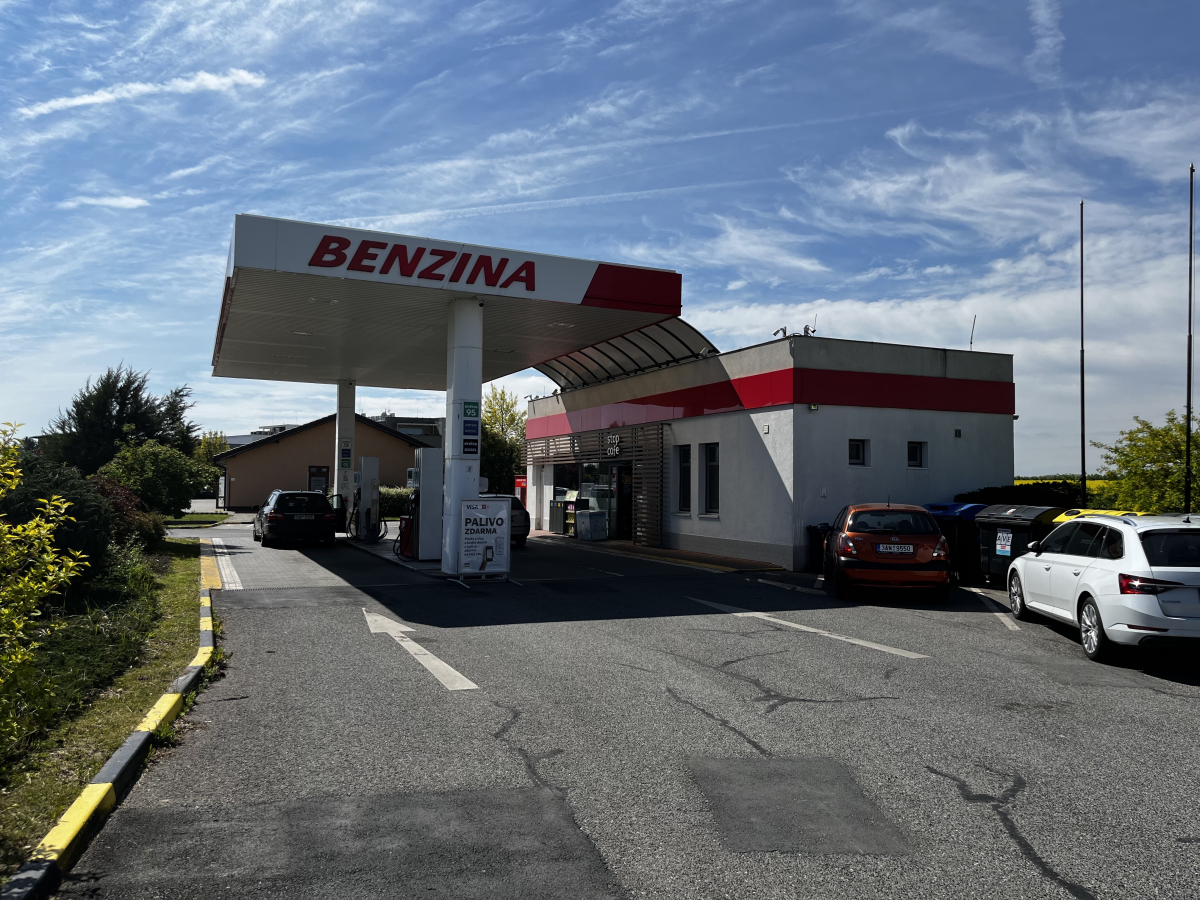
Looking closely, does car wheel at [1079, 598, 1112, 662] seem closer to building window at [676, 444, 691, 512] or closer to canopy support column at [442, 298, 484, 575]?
canopy support column at [442, 298, 484, 575]

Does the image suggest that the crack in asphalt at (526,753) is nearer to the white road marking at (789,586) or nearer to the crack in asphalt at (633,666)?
the crack in asphalt at (633,666)

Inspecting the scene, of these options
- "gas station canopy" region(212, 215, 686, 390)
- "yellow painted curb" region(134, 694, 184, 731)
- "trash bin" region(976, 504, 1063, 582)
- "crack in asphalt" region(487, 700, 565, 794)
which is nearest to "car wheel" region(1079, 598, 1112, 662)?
"trash bin" region(976, 504, 1063, 582)

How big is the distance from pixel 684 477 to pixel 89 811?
19.2 meters

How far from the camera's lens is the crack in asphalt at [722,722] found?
5.81m

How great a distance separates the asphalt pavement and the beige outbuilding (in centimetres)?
4375

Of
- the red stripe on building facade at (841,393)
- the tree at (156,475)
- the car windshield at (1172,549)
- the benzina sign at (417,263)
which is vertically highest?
the benzina sign at (417,263)

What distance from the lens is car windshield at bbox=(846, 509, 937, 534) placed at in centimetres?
1316

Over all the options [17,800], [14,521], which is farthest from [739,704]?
[14,521]

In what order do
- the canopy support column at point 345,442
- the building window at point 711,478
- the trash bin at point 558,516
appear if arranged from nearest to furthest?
the building window at point 711,478, the canopy support column at point 345,442, the trash bin at point 558,516

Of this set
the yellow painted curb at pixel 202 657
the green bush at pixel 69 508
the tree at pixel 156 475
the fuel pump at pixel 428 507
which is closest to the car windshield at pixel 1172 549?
the yellow painted curb at pixel 202 657

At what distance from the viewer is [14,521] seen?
37.4ft

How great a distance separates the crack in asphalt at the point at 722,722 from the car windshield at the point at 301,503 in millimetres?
17973

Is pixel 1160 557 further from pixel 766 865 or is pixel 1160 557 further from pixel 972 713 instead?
pixel 766 865

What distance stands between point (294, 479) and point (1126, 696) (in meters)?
49.9
